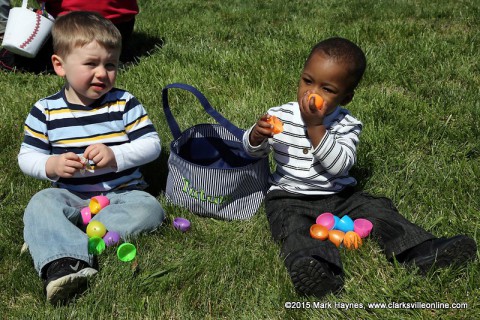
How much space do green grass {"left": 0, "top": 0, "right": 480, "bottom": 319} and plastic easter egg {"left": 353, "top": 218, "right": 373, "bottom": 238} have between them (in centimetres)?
6

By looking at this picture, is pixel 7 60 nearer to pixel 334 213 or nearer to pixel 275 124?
pixel 275 124

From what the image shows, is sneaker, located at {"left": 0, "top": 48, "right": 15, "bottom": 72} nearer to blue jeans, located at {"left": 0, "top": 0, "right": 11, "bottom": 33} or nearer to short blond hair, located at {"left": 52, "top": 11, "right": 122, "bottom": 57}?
blue jeans, located at {"left": 0, "top": 0, "right": 11, "bottom": 33}

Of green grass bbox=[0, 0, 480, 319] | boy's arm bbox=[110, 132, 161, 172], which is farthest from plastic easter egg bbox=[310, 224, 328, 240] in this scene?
boy's arm bbox=[110, 132, 161, 172]

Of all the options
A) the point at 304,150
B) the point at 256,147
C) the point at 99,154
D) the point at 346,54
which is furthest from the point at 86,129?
the point at 346,54

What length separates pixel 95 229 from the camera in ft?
7.83

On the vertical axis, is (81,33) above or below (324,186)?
above

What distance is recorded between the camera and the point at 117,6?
4887mm

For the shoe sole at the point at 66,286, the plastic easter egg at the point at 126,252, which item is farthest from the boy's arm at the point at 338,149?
the shoe sole at the point at 66,286

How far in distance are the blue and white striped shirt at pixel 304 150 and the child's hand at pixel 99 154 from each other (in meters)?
0.67

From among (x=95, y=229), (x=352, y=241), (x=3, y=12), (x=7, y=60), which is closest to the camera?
(x=352, y=241)

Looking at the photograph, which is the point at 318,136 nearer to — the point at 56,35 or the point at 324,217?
the point at 324,217

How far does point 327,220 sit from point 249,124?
1206 mm

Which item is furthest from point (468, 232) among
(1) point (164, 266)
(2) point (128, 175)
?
(2) point (128, 175)

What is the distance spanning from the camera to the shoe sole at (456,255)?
2.08 metres
